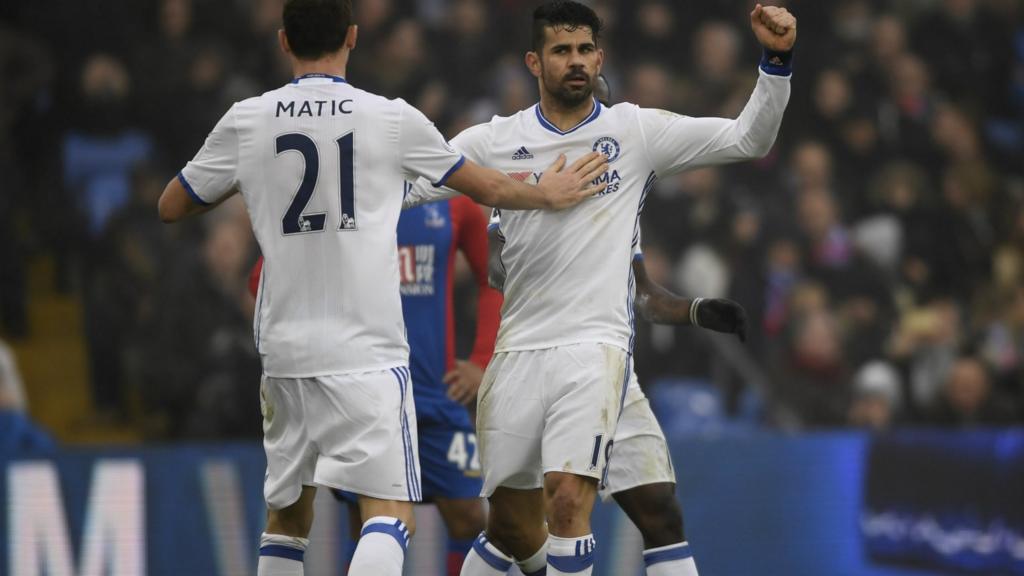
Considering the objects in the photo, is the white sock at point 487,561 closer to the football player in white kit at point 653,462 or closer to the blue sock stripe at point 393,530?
the football player in white kit at point 653,462

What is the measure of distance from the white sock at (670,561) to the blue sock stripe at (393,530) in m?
1.34

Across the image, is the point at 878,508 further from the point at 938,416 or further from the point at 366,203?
the point at 366,203

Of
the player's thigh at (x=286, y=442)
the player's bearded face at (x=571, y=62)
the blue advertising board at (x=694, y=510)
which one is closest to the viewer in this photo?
the player's thigh at (x=286, y=442)

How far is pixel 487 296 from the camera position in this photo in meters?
7.25

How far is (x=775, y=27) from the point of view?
5496mm

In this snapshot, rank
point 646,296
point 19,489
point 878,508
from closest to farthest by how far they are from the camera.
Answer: point 646,296
point 19,489
point 878,508

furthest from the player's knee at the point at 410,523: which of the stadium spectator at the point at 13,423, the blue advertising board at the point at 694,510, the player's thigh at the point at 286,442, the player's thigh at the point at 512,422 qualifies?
the stadium spectator at the point at 13,423

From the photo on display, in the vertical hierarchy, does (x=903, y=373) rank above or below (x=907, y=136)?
below

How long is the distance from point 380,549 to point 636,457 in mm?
1541

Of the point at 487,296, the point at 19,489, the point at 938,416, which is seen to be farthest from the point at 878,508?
the point at 19,489

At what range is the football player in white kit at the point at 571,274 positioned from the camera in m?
5.57

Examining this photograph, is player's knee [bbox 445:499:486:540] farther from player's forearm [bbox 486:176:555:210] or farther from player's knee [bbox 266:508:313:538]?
player's forearm [bbox 486:176:555:210]

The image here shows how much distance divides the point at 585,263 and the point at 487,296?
61.3 inches

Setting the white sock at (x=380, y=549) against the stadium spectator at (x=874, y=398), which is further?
the stadium spectator at (x=874, y=398)
